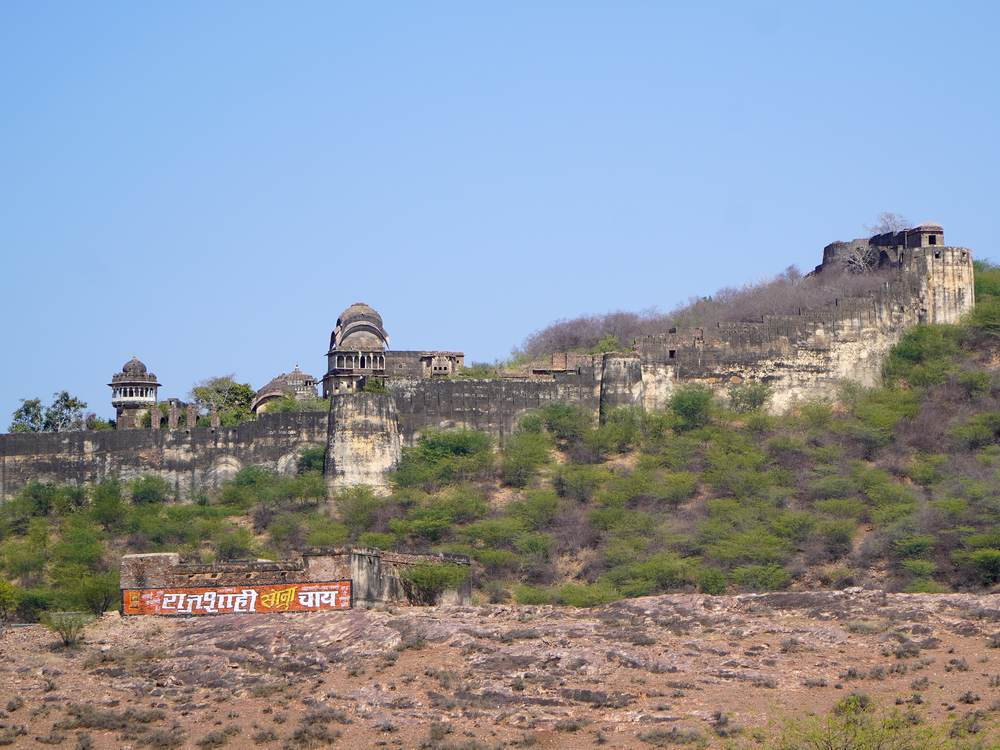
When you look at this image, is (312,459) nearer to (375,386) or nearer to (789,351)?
(375,386)

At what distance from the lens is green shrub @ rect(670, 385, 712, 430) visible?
53406mm

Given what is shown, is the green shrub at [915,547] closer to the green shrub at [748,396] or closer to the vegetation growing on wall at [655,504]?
the vegetation growing on wall at [655,504]

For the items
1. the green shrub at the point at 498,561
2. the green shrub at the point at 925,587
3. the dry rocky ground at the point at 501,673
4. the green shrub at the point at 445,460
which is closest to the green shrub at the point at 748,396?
the green shrub at the point at 445,460

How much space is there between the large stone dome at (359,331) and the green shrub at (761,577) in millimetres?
19491

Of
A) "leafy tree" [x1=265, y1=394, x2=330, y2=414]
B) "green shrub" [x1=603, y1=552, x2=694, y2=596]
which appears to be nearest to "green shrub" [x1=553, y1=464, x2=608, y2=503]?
"green shrub" [x1=603, y1=552, x2=694, y2=596]

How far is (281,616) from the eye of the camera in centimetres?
3438

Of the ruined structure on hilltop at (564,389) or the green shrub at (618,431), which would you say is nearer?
the green shrub at (618,431)

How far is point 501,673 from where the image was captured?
31.2 m

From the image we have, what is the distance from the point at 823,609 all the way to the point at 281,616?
8521mm

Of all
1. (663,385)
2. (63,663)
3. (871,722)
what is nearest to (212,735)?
(63,663)

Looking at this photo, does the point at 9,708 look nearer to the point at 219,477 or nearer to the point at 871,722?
the point at 871,722

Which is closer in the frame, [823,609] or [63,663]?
[63,663]

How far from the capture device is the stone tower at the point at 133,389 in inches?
2383

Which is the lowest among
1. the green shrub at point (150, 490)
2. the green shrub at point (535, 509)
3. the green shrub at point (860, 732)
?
the green shrub at point (860, 732)
